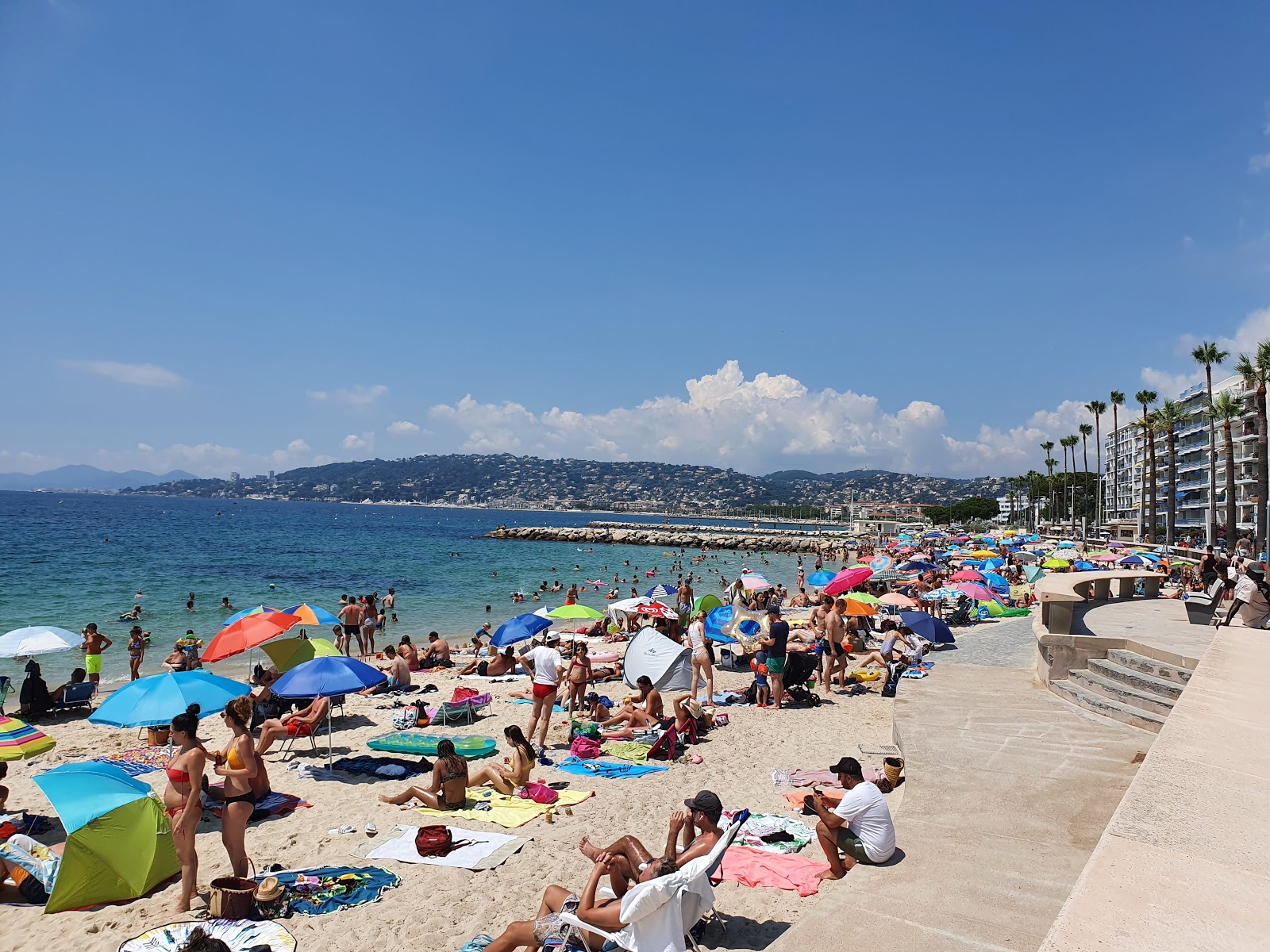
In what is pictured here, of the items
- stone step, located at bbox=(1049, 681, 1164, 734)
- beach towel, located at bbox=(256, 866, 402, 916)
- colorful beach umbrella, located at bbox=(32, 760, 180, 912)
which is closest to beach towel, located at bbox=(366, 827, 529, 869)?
beach towel, located at bbox=(256, 866, 402, 916)

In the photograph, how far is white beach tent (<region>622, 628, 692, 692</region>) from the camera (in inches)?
456

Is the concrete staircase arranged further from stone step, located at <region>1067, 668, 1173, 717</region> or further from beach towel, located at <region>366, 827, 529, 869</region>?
beach towel, located at <region>366, 827, 529, 869</region>

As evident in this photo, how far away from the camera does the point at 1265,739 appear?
17.0 feet

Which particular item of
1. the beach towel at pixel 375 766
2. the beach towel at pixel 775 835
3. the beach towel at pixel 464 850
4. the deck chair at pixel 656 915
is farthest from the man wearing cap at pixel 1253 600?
the beach towel at pixel 375 766

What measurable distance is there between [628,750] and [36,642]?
33.4ft

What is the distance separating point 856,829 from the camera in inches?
219

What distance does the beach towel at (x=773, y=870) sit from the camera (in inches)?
231

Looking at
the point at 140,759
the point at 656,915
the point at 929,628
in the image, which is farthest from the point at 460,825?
the point at 929,628

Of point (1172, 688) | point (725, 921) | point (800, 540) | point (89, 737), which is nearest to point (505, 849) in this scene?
point (725, 921)

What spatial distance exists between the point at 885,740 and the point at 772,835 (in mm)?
4311

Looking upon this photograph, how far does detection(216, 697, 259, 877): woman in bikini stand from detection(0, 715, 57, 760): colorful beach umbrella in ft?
11.8

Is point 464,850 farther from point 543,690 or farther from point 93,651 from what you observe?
point 93,651

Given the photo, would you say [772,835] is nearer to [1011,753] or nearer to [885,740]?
[1011,753]

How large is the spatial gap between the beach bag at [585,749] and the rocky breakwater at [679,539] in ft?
227
